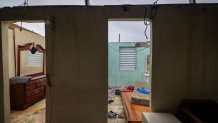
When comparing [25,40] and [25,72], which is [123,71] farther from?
[25,40]

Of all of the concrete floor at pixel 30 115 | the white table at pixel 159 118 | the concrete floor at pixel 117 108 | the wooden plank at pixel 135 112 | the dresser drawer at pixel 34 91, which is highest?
the white table at pixel 159 118

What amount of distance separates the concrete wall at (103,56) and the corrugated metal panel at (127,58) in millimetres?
4014

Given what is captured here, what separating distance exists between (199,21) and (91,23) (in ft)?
5.05

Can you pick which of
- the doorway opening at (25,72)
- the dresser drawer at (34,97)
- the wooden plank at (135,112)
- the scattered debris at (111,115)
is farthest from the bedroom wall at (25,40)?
the wooden plank at (135,112)

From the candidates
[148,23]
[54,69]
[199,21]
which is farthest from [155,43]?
[54,69]

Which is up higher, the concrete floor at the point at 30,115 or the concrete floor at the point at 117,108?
the concrete floor at the point at 117,108

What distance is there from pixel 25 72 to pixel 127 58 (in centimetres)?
375

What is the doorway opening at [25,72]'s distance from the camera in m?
3.57

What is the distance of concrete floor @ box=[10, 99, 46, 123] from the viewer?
309 cm

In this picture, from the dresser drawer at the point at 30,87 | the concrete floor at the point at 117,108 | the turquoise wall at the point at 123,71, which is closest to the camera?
the concrete floor at the point at 117,108

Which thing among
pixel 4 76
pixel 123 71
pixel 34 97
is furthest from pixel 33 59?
pixel 123 71

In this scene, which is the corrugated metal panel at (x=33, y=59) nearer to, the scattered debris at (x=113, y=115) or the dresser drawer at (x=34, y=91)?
the dresser drawer at (x=34, y=91)

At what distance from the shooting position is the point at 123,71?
617cm

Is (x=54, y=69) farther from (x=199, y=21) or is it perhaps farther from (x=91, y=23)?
(x=199, y=21)
